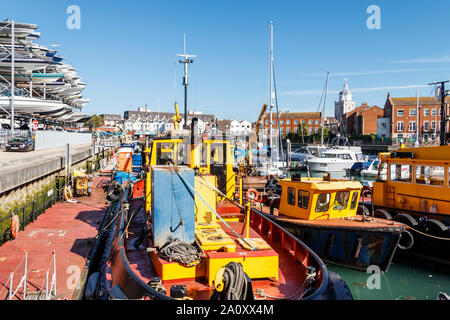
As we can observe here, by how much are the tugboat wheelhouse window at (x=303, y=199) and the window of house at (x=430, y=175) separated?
5.02 m

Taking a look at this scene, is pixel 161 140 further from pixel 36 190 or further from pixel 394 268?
pixel 36 190

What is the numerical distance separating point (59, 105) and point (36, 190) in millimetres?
36040

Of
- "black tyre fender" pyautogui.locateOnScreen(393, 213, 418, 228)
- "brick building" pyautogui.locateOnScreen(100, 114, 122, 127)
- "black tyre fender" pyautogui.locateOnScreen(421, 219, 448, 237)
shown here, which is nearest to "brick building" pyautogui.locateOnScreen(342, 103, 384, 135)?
"black tyre fender" pyautogui.locateOnScreen(393, 213, 418, 228)

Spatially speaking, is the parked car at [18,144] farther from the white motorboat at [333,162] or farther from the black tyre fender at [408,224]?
the white motorboat at [333,162]

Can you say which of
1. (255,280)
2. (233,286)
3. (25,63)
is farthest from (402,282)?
(25,63)

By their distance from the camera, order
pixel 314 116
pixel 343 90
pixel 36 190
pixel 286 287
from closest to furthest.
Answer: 1. pixel 286 287
2. pixel 36 190
3. pixel 314 116
4. pixel 343 90

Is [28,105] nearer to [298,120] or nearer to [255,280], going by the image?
[255,280]

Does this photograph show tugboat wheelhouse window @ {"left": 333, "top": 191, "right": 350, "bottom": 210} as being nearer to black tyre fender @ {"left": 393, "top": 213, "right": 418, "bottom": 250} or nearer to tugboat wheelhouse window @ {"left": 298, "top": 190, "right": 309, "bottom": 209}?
tugboat wheelhouse window @ {"left": 298, "top": 190, "right": 309, "bottom": 209}

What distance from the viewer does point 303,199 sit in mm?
12547

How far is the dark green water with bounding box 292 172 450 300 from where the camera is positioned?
1097cm

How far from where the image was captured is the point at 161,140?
10492mm

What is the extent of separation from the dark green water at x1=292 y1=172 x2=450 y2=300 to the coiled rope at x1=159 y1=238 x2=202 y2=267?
6398 millimetres

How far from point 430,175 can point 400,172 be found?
1.16 meters

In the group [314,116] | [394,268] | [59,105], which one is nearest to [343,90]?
[314,116]
